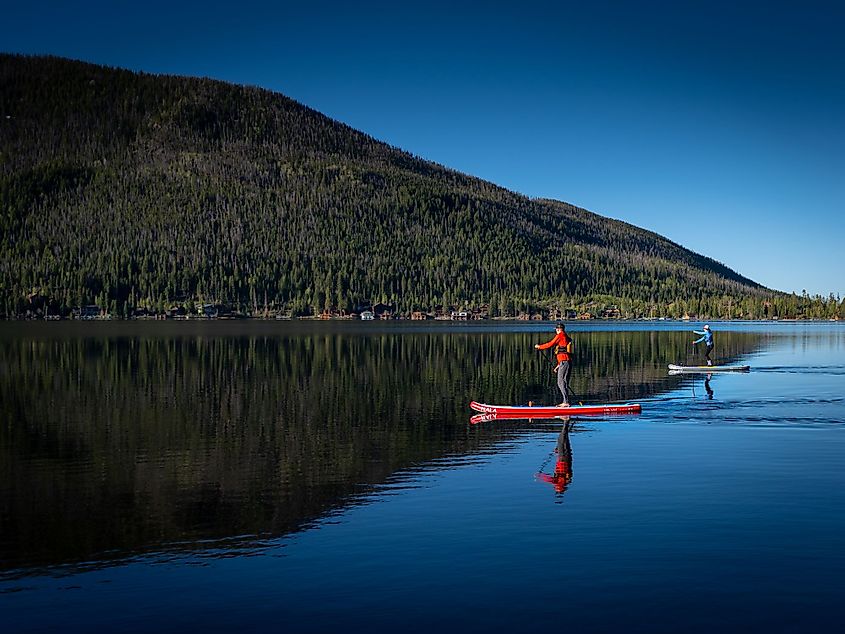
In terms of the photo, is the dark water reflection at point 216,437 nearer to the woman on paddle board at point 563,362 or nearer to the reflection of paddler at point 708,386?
the reflection of paddler at point 708,386

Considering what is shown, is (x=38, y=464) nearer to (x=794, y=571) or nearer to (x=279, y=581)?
(x=279, y=581)

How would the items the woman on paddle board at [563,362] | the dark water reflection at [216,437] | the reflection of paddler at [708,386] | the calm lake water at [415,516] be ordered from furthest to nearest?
the reflection of paddler at [708,386], the woman on paddle board at [563,362], the dark water reflection at [216,437], the calm lake water at [415,516]

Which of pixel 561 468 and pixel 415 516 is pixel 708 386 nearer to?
pixel 561 468

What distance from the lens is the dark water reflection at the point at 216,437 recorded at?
23.2 metres

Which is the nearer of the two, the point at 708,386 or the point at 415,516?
the point at 415,516

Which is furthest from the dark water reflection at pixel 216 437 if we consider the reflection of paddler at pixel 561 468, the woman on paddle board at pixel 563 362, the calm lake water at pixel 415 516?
the woman on paddle board at pixel 563 362

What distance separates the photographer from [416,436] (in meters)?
37.6

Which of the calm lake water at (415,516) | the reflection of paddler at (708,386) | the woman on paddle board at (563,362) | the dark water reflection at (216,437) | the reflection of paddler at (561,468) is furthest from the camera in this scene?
the reflection of paddler at (708,386)

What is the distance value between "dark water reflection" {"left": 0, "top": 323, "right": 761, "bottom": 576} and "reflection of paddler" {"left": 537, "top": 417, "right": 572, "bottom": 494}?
101 inches

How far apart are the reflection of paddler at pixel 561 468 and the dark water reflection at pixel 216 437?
2.55 meters

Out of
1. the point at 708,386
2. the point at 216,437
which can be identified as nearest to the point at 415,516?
the point at 216,437

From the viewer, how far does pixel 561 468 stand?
1179 inches

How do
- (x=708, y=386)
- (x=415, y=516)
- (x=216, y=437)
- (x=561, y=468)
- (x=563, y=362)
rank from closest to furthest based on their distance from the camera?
(x=415, y=516) → (x=561, y=468) → (x=216, y=437) → (x=563, y=362) → (x=708, y=386)

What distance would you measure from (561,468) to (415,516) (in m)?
7.95
